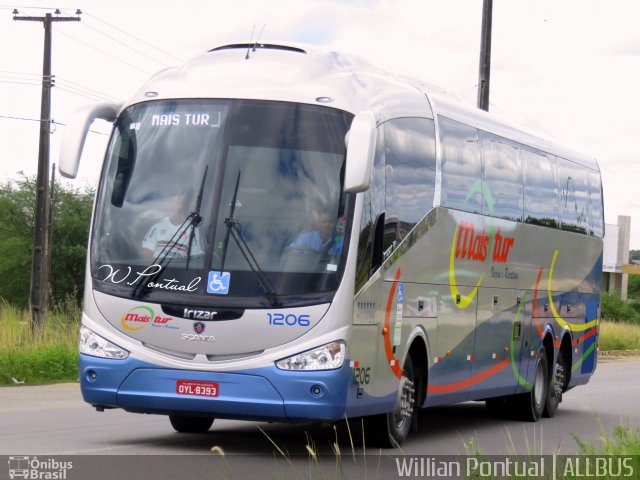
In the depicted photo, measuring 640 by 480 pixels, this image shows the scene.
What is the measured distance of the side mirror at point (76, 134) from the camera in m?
12.1

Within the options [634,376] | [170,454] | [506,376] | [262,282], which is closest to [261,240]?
[262,282]

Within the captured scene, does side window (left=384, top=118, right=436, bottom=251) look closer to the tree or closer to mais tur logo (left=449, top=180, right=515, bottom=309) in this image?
mais tur logo (left=449, top=180, right=515, bottom=309)

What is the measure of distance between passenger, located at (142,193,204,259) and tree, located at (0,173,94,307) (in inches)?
1569

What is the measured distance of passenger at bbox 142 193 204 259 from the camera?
11.8 m

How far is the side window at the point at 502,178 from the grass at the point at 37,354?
8170 mm

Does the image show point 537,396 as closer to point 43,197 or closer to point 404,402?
point 404,402

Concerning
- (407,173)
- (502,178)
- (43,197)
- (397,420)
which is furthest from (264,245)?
(43,197)

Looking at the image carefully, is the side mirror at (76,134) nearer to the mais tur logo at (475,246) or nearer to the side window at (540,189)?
the mais tur logo at (475,246)

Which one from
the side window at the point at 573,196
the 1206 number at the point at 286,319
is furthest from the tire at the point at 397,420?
the side window at the point at 573,196

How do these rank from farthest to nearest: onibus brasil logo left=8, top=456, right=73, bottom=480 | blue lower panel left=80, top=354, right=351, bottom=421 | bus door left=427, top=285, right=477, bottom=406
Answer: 1. bus door left=427, top=285, right=477, bottom=406
2. blue lower panel left=80, top=354, right=351, bottom=421
3. onibus brasil logo left=8, top=456, right=73, bottom=480

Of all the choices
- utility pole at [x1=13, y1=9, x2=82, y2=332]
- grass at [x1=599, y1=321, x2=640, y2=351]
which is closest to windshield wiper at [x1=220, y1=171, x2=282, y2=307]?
A: utility pole at [x1=13, y1=9, x2=82, y2=332]

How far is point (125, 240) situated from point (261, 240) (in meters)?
1.32

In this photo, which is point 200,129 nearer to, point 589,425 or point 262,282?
point 262,282

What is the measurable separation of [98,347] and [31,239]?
1700 inches
